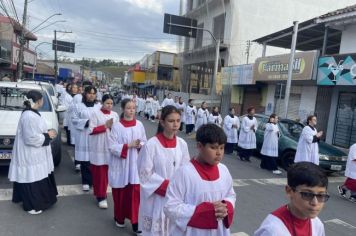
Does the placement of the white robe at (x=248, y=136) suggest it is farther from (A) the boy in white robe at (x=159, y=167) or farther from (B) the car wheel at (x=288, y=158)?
(A) the boy in white robe at (x=159, y=167)

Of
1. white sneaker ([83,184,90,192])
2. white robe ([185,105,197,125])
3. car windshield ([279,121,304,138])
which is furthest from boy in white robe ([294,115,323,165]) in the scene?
white robe ([185,105,197,125])

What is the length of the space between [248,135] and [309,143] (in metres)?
2.78

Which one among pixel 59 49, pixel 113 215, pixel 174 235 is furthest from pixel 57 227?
pixel 59 49

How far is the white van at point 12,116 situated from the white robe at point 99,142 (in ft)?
6.17

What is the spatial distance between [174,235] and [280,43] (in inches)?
803

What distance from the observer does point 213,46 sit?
3000 centimetres

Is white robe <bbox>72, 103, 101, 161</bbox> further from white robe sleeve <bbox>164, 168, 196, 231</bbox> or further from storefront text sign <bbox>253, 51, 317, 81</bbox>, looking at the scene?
storefront text sign <bbox>253, 51, 317, 81</bbox>

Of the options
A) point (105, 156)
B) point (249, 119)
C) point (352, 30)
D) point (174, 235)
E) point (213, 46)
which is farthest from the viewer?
point (213, 46)

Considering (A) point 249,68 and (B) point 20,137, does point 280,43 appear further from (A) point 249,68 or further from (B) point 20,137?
(B) point 20,137

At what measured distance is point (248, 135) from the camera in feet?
38.6

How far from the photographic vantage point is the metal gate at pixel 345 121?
46.8ft

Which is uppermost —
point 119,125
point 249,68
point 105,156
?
point 249,68

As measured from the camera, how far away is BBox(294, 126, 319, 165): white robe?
9.09 meters

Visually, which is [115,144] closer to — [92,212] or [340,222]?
[92,212]
